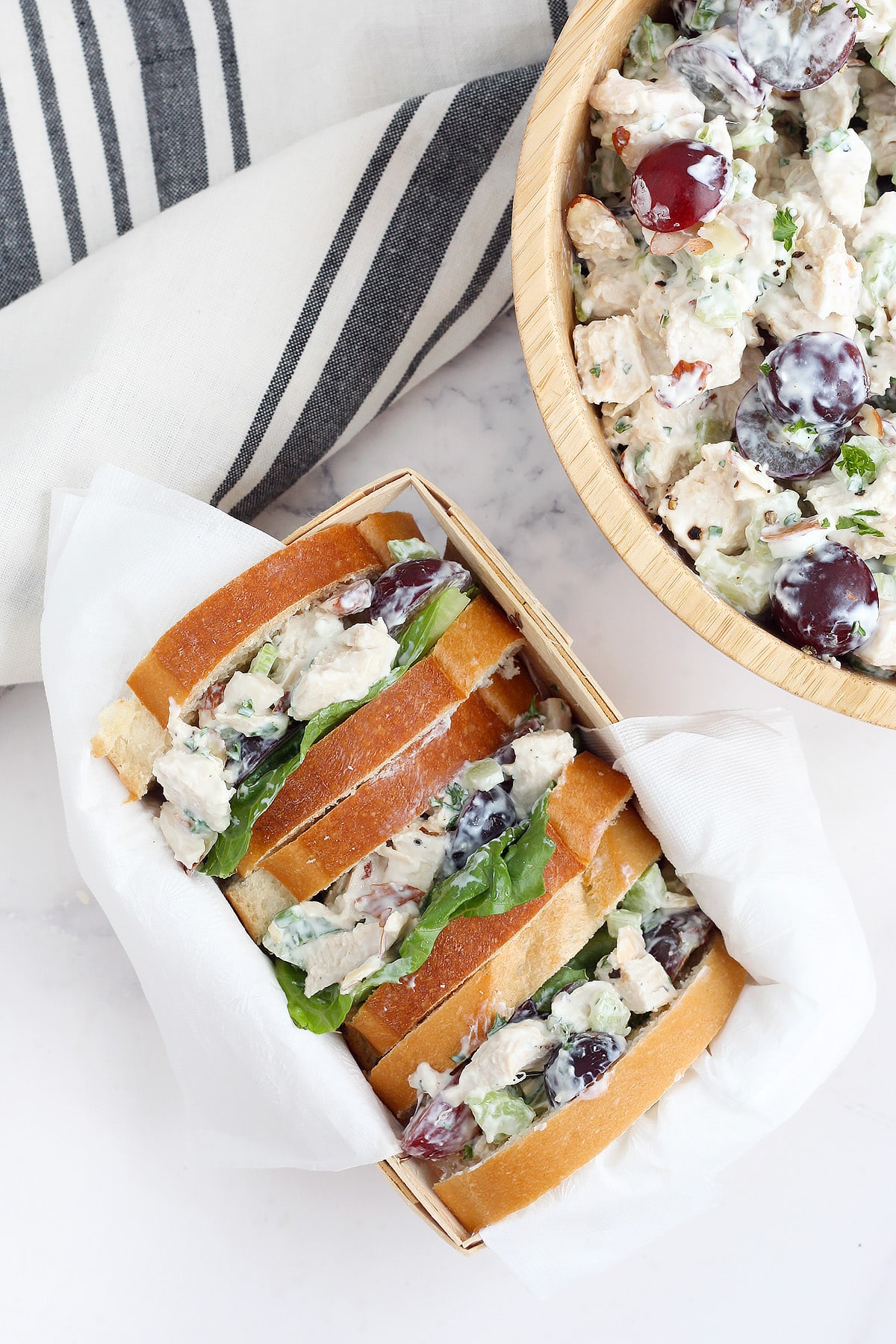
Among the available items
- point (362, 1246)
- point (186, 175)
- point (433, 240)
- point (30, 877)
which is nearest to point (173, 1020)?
point (30, 877)

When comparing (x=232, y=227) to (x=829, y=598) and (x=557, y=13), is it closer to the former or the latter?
(x=557, y=13)

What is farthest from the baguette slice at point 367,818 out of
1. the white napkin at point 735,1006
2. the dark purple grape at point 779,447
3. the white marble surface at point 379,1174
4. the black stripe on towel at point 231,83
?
the black stripe on towel at point 231,83

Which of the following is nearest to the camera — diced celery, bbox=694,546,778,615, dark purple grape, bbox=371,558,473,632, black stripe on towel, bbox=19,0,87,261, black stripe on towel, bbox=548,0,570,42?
diced celery, bbox=694,546,778,615

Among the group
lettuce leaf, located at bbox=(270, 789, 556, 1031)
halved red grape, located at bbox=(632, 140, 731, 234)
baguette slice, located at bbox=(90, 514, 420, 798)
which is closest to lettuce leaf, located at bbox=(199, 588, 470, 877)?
baguette slice, located at bbox=(90, 514, 420, 798)

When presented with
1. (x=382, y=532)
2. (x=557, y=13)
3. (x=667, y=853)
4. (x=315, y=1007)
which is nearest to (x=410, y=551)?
(x=382, y=532)

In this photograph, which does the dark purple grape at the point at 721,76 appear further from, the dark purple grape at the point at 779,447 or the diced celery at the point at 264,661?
the diced celery at the point at 264,661

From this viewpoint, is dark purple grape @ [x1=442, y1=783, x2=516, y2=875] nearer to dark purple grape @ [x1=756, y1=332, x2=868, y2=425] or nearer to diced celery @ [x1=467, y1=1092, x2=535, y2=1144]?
diced celery @ [x1=467, y1=1092, x2=535, y2=1144]
